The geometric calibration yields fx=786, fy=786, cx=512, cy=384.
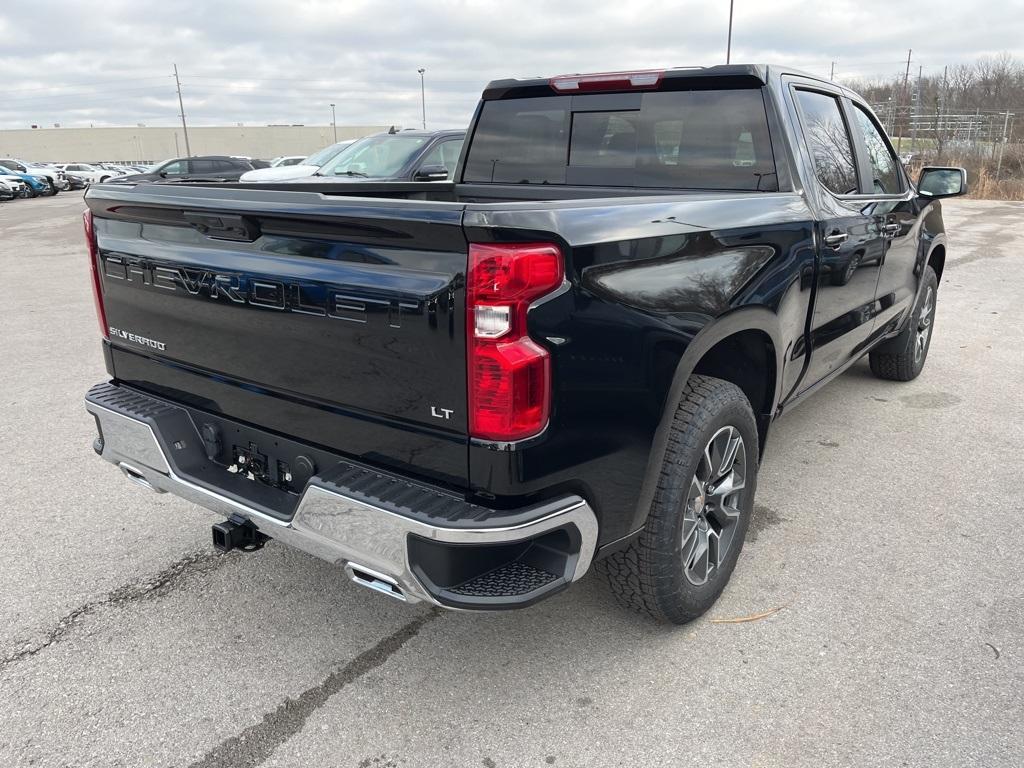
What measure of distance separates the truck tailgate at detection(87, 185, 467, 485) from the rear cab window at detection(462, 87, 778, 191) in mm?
1774

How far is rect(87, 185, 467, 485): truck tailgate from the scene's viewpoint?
200 centimetres

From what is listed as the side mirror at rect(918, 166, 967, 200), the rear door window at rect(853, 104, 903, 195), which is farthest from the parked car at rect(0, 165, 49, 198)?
the side mirror at rect(918, 166, 967, 200)

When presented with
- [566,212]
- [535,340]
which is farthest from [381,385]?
[566,212]

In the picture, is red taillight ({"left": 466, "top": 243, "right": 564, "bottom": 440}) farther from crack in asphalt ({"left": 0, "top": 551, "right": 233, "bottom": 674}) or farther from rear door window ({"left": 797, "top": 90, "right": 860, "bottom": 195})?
rear door window ({"left": 797, "top": 90, "right": 860, "bottom": 195})

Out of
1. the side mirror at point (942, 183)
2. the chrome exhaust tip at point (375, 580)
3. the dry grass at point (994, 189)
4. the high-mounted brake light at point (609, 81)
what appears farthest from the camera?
the dry grass at point (994, 189)

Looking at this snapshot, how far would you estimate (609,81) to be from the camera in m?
3.60

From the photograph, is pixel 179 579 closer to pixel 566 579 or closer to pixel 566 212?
pixel 566 579

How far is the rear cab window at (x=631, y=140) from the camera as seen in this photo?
3324mm

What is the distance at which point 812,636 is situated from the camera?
2.79 meters

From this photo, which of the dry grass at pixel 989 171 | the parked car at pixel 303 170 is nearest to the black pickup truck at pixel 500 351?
the parked car at pixel 303 170

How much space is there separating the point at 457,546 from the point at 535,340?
0.55 meters

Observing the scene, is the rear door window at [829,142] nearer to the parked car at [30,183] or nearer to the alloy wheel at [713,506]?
the alloy wheel at [713,506]

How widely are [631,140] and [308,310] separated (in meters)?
1.97

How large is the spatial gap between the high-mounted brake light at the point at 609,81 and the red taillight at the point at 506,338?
1.88 metres
